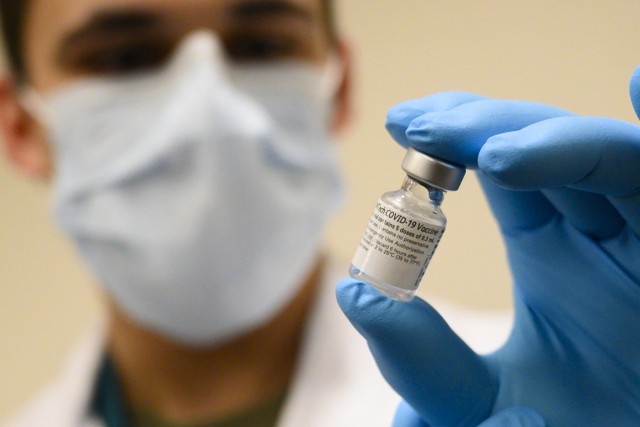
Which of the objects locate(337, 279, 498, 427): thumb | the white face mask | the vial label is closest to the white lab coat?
the white face mask

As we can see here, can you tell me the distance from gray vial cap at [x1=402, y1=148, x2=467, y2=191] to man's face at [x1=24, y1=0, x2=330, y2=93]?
2.18 ft

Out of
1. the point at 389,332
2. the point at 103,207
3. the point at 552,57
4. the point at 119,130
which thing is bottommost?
the point at 103,207

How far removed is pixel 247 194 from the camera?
0.95m

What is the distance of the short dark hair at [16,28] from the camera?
44.9 inches

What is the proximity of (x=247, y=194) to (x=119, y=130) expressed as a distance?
0.24 m

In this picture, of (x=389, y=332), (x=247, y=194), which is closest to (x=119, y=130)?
(x=247, y=194)

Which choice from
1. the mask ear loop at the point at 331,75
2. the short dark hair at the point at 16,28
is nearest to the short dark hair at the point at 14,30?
the short dark hair at the point at 16,28

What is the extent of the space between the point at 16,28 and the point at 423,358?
3.47 ft

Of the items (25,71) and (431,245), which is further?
(25,71)

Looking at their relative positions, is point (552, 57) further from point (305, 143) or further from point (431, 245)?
point (431, 245)

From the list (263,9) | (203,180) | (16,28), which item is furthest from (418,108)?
(16,28)

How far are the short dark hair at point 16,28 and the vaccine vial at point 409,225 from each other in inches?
31.5

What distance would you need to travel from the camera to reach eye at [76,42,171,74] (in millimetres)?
1007

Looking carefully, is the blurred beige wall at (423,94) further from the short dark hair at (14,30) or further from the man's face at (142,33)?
the short dark hair at (14,30)
